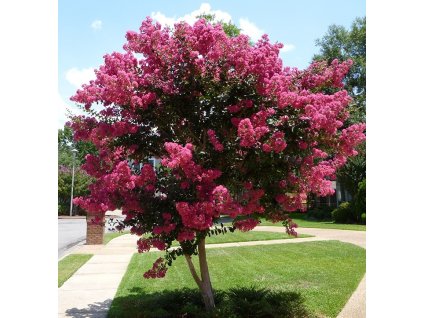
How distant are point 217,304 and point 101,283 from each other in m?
2.23

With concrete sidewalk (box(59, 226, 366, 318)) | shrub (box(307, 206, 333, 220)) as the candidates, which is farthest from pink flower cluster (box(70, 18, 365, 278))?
shrub (box(307, 206, 333, 220))

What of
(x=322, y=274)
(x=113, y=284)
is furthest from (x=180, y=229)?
(x=322, y=274)

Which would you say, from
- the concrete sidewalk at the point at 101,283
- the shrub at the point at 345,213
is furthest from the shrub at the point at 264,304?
the shrub at the point at 345,213

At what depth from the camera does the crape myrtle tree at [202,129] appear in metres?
3.33

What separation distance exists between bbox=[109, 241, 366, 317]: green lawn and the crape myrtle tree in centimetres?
131

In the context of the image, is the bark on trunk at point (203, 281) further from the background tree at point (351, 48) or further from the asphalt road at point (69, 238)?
the background tree at point (351, 48)

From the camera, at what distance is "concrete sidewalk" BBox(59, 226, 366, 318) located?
446cm

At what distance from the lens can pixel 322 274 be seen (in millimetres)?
5992

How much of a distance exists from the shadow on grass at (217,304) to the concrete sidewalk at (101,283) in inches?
10.9

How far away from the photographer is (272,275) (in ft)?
19.7

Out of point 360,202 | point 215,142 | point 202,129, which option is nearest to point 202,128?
point 202,129

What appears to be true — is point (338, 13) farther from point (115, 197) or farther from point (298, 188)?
point (115, 197)

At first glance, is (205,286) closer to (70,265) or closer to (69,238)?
(70,265)
